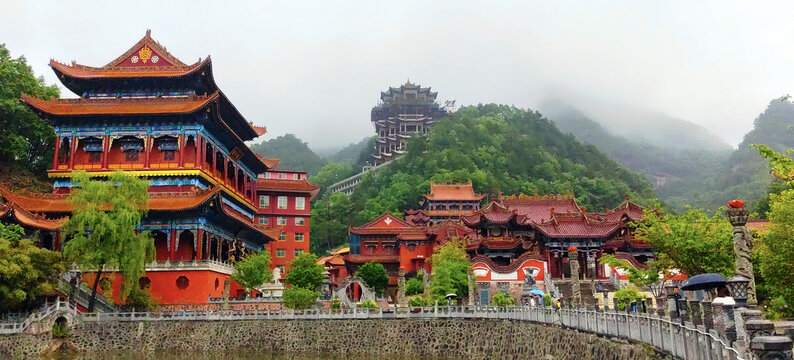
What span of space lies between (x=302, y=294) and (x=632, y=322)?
68.7 feet

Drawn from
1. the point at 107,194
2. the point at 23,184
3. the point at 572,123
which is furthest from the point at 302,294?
the point at 572,123

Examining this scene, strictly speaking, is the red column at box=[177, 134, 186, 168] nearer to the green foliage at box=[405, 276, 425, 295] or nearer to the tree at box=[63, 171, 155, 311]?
the tree at box=[63, 171, 155, 311]

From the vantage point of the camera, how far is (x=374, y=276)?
44375 mm

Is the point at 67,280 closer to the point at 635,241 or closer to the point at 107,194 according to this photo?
the point at 107,194

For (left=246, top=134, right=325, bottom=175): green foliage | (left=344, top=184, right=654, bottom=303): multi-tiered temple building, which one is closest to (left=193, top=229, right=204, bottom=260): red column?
(left=344, top=184, right=654, bottom=303): multi-tiered temple building

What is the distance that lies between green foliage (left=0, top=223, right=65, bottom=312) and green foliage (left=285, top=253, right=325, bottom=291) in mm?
11861

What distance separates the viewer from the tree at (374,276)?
44375 millimetres

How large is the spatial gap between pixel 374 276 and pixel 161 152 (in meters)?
16.2

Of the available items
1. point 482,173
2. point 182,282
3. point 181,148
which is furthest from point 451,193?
point 182,282

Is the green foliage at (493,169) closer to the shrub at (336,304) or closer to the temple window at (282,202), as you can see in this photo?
the temple window at (282,202)

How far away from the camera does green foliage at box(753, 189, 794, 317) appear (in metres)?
20.2

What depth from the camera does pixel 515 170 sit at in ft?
281

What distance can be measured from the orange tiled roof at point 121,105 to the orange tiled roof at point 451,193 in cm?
3106

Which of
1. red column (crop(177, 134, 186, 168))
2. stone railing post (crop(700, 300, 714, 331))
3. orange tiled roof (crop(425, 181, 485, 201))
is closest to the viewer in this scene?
stone railing post (crop(700, 300, 714, 331))
